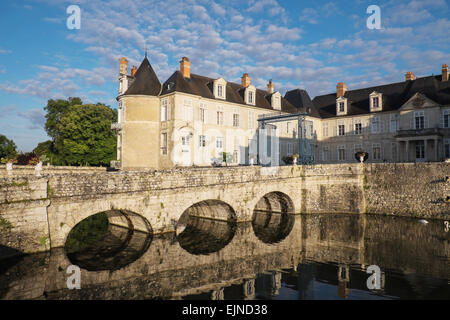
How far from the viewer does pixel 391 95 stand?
31.0m

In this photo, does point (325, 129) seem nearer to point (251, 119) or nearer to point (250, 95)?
point (251, 119)

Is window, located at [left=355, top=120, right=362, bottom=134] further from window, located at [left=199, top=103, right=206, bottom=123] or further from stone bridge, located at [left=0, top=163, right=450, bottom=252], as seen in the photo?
window, located at [left=199, top=103, right=206, bottom=123]

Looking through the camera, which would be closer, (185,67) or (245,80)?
(185,67)

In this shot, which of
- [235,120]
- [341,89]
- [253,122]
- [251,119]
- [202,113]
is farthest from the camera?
[341,89]

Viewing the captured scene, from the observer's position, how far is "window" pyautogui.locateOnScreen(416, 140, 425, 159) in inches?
1099

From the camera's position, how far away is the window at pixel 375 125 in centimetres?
3078

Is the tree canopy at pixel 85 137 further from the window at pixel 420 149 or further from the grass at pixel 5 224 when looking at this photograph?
the window at pixel 420 149

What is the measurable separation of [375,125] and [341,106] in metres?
4.43

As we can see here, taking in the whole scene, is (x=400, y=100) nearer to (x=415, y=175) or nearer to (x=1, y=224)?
(x=415, y=175)

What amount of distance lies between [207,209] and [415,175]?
1475 cm

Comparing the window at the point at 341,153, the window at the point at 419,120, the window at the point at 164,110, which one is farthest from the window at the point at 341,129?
the window at the point at 164,110

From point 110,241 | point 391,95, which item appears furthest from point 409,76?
point 110,241

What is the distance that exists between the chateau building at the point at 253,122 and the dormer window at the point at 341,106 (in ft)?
0.37

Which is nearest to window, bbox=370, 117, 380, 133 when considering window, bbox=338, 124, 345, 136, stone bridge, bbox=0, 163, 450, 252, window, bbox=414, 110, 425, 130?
window, bbox=338, 124, 345, 136
